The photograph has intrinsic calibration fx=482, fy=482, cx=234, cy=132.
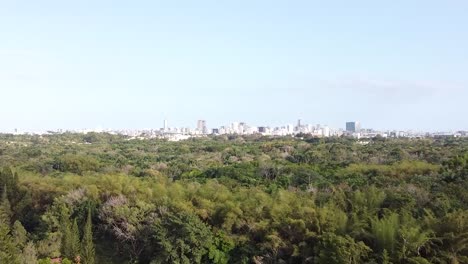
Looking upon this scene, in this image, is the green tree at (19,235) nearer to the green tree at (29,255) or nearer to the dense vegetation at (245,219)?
the dense vegetation at (245,219)

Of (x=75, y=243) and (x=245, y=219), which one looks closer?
(x=75, y=243)

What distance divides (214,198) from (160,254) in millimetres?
3509

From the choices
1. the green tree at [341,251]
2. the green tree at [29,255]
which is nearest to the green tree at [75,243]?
the green tree at [29,255]

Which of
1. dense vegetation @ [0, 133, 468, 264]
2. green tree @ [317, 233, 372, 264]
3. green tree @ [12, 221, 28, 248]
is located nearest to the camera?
green tree @ [317, 233, 372, 264]

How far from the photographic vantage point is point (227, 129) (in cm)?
12769

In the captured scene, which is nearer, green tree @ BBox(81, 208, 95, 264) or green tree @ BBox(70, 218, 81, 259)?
green tree @ BBox(81, 208, 95, 264)

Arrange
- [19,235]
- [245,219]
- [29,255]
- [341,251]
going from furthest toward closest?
[19,235], [245,219], [29,255], [341,251]

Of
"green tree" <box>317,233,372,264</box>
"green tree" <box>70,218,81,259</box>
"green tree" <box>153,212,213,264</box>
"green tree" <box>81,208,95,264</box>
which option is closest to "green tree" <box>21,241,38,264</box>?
"green tree" <box>70,218,81,259</box>

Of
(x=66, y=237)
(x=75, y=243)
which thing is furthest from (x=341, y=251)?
(x=66, y=237)

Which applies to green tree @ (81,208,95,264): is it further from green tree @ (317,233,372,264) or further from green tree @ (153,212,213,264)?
green tree @ (317,233,372,264)

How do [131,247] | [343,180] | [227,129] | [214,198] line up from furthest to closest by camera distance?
[227,129] → [343,180] → [214,198] → [131,247]

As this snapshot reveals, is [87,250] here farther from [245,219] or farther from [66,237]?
[245,219]

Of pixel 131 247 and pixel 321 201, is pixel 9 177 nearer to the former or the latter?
pixel 131 247

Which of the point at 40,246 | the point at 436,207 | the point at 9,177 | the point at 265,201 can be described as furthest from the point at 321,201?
the point at 9,177
